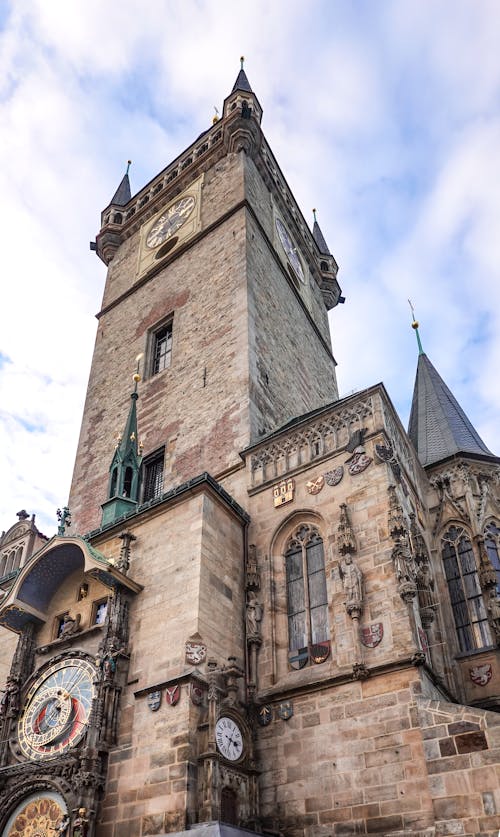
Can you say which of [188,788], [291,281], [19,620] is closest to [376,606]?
[188,788]

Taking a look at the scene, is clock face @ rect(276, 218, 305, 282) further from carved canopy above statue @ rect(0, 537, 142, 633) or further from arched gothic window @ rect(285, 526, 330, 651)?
carved canopy above statue @ rect(0, 537, 142, 633)

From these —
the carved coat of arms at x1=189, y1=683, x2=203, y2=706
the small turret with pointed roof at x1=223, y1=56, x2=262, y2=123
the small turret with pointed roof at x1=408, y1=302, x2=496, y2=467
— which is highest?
the small turret with pointed roof at x1=223, y1=56, x2=262, y2=123

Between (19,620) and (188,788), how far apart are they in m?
5.06

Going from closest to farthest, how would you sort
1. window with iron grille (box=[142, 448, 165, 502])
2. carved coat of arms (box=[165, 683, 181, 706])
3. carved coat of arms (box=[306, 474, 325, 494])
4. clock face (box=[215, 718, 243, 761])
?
1. clock face (box=[215, 718, 243, 761])
2. carved coat of arms (box=[165, 683, 181, 706])
3. carved coat of arms (box=[306, 474, 325, 494])
4. window with iron grille (box=[142, 448, 165, 502])

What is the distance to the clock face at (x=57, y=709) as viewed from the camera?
34.1 feet

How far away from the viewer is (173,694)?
32.0ft

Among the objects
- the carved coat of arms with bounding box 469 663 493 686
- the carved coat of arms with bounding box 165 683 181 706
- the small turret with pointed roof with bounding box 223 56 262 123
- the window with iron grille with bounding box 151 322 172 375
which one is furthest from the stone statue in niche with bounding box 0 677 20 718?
the small turret with pointed roof with bounding box 223 56 262 123

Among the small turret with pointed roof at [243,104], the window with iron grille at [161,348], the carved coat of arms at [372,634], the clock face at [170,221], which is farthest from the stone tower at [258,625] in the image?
the small turret with pointed roof at [243,104]

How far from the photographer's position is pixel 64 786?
9656 mm

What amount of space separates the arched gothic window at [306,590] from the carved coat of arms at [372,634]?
89 centimetres

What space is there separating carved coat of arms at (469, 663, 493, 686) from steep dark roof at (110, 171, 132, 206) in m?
21.8

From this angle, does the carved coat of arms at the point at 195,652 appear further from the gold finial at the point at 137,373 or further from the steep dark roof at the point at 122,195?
the steep dark roof at the point at 122,195

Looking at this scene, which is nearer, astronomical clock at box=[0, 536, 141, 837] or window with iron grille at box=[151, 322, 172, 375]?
astronomical clock at box=[0, 536, 141, 837]

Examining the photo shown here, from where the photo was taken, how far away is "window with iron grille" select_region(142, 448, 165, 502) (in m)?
16.7
